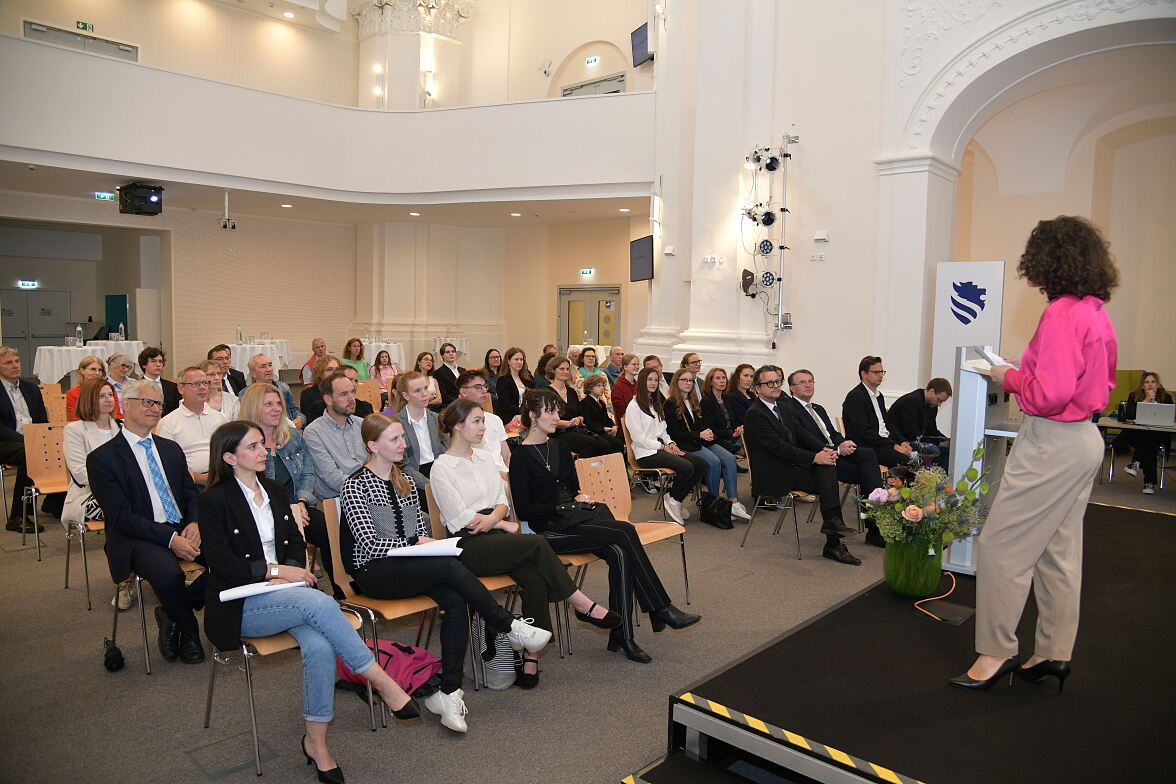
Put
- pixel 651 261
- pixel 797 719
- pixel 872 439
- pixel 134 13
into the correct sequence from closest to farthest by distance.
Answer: pixel 797 719 → pixel 872 439 → pixel 651 261 → pixel 134 13

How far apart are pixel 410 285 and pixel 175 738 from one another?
42.3 feet

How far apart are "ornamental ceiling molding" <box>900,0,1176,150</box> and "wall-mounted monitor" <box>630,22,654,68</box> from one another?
4.61m

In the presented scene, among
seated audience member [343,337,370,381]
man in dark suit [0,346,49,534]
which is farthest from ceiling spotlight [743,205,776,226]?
man in dark suit [0,346,49,534]

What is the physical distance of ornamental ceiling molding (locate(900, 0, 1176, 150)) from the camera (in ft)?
25.3

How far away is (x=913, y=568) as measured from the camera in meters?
3.86

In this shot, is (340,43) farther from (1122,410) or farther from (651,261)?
(1122,410)

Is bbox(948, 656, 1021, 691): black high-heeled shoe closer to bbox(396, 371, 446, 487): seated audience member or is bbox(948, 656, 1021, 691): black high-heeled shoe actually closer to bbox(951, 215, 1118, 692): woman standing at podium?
bbox(951, 215, 1118, 692): woman standing at podium

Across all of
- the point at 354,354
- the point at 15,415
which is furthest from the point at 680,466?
the point at 15,415

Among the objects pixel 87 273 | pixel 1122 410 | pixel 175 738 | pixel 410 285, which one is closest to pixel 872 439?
pixel 1122 410

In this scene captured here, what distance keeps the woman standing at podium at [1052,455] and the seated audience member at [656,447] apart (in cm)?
353

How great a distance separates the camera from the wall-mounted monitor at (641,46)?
488 inches

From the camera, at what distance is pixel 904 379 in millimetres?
8922

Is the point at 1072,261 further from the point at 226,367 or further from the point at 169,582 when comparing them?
the point at 226,367

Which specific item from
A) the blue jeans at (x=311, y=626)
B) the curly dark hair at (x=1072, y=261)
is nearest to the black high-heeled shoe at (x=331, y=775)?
the blue jeans at (x=311, y=626)
